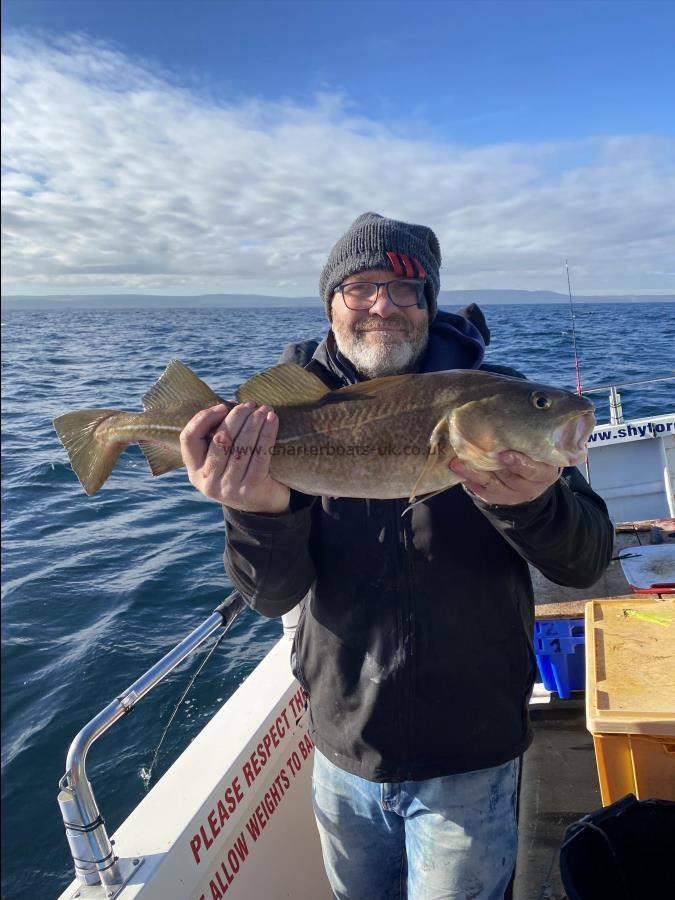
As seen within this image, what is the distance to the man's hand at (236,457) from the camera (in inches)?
102

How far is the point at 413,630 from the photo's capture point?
2574mm

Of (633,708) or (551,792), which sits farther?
(551,792)

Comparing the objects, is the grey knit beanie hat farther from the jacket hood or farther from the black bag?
the black bag

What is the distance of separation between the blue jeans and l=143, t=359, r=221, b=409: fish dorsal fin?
1766 mm

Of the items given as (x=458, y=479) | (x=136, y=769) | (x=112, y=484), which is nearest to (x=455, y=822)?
(x=458, y=479)

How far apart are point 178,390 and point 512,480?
1.62 m

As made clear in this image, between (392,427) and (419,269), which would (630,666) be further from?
(419,269)

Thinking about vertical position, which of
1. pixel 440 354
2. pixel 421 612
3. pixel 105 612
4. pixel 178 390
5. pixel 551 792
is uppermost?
pixel 440 354

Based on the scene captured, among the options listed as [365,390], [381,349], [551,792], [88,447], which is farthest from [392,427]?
[551,792]

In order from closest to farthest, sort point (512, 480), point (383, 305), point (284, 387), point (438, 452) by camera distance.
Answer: point (512, 480) < point (438, 452) < point (284, 387) < point (383, 305)

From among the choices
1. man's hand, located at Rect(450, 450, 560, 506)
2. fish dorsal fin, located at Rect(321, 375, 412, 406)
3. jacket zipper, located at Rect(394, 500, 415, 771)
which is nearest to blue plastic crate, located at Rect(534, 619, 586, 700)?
jacket zipper, located at Rect(394, 500, 415, 771)

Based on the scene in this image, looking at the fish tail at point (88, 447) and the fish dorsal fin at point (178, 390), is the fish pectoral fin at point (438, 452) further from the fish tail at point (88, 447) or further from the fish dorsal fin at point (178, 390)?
the fish tail at point (88, 447)

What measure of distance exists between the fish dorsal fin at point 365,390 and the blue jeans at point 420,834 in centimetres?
163

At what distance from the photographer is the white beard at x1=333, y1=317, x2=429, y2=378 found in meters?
2.99
